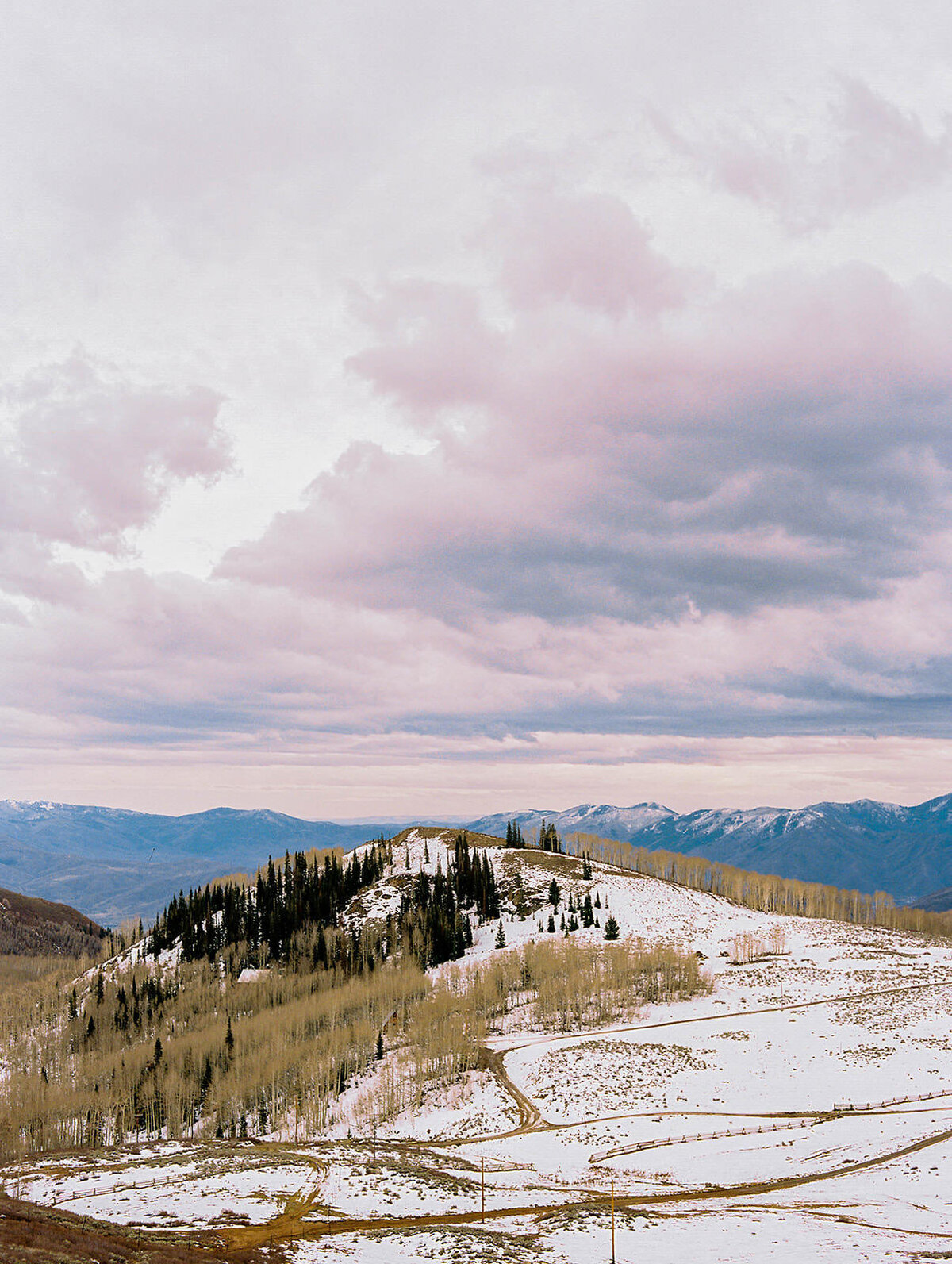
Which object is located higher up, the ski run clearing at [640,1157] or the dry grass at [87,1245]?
the dry grass at [87,1245]

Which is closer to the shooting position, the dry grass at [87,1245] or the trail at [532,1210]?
the dry grass at [87,1245]

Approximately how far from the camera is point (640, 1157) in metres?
64.6

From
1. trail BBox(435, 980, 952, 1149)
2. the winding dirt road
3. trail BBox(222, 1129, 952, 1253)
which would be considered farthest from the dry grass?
trail BBox(435, 980, 952, 1149)

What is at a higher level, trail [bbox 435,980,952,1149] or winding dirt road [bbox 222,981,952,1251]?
winding dirt road [bbox 222,981,952,1251]

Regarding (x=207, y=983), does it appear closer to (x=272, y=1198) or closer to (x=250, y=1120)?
(x=250, y=1120)

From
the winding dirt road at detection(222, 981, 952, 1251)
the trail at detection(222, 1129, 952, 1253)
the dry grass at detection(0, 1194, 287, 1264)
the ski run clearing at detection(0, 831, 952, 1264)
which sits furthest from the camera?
the winding dirt road at detection(222, 981, 952, 1251)

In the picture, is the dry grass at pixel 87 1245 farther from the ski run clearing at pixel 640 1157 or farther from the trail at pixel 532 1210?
the trail at pixel 532 1210

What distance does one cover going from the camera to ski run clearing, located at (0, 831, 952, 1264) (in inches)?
1693

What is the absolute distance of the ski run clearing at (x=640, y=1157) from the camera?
43.0 m

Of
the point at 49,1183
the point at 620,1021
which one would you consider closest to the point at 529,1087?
the point at 620,1021

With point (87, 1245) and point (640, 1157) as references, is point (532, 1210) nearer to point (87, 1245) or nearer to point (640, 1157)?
point (640, 1157)

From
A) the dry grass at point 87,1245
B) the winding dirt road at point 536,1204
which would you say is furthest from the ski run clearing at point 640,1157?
the dry grass at point 87,1245

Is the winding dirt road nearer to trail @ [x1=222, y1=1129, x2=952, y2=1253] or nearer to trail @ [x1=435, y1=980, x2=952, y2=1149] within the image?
trail @ [x1=222, y1=1129, x2=952, y2=1253]

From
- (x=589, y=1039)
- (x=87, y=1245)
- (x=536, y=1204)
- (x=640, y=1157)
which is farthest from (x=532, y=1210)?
(x=589, y=1039)
